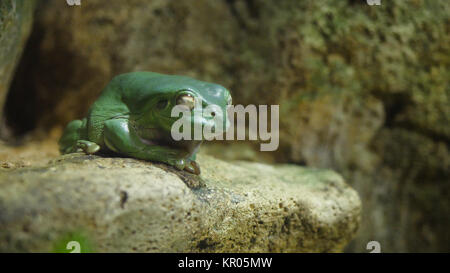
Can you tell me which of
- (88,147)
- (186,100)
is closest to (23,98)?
(88,147)

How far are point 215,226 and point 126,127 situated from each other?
0.81m

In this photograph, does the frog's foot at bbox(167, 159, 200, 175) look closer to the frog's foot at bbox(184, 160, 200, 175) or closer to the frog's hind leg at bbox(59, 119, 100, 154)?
the frog's foot at bbox(184, 160, 200, 175)

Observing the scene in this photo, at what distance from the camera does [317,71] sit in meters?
3.74

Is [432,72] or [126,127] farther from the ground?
[432,72]

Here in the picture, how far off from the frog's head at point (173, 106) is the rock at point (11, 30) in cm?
141

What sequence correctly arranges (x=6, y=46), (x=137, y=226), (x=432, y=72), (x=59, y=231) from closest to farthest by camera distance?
(x=59, y=231)
(x=137, y=226)
(x=6, y=46)
(x=432, y=72)

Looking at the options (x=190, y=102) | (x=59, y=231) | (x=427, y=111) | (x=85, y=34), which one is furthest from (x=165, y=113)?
(x=427, y=111)

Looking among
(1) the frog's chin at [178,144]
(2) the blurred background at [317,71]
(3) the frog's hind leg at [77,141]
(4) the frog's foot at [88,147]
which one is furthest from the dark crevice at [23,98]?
(1) the frog's chin at [178,144]

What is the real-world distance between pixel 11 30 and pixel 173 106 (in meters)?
1.92

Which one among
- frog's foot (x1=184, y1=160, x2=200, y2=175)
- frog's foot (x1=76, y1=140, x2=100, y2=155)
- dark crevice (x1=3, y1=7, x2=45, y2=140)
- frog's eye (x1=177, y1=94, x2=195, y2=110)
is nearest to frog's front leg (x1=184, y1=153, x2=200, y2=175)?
frog's foot (x1=184, y1=160, x2=200, y2=175)

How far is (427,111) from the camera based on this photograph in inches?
153

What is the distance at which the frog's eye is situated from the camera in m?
1.96

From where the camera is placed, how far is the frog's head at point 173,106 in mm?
1979

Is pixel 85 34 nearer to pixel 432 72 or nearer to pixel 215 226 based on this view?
pixel 215 226
